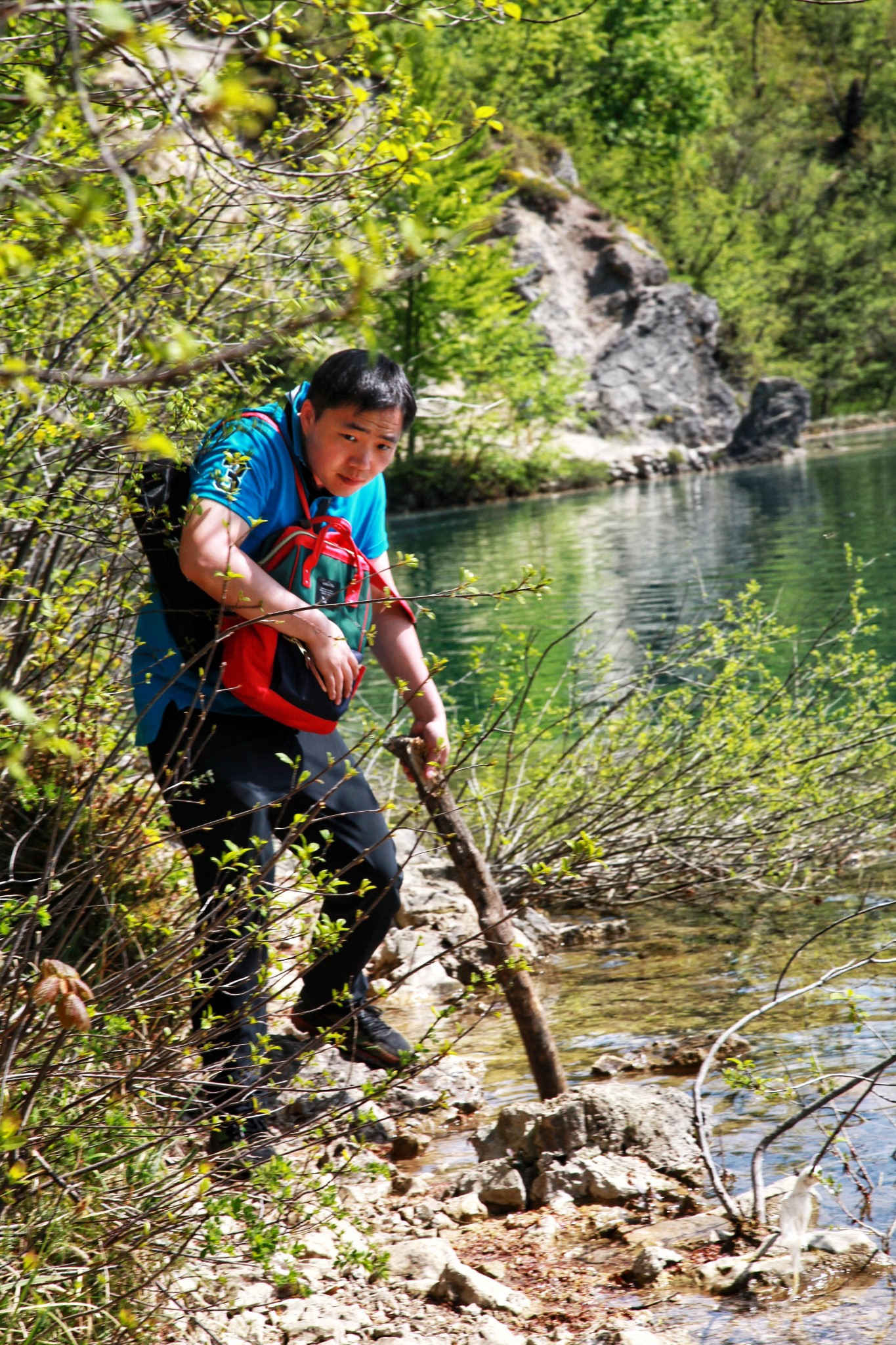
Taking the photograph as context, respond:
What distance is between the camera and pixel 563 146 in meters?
46.2

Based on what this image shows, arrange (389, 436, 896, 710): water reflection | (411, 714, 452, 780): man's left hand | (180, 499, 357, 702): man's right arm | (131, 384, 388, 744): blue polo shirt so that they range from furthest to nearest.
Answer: (389, 436, 896, 710): water reflection
(411, 714, 452, 780): man's left hand
(131, 384, 388, 744): blue polo shirt
(180, 499, 357, 702): man's right arm

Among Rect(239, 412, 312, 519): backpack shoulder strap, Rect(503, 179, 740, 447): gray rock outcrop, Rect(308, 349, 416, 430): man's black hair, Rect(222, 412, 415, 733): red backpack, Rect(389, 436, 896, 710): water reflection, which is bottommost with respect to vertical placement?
Rect(389, 436, 896, 710): water reflection

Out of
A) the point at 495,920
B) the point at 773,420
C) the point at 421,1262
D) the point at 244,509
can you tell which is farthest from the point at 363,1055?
the point at 773,420

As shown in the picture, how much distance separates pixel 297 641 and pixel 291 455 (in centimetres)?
48

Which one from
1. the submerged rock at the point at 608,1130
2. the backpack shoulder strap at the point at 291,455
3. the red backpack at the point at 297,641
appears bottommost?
the submerged rock at the point at 608,1130

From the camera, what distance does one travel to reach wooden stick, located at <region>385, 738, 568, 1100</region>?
12.2 ft

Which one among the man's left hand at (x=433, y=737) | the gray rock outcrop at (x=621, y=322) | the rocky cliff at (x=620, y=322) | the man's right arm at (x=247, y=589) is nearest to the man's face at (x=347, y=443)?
the man's right arm at (x=247, y=589)

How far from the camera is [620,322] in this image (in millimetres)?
44125

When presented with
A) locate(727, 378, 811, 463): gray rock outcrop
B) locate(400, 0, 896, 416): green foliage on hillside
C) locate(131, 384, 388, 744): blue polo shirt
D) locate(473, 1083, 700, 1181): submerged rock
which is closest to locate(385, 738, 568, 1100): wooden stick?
locate(473, 1083, 700, 1181): submerged rock

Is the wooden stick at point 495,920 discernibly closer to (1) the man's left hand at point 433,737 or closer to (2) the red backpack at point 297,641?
(1) the man's left hand at point 433,737

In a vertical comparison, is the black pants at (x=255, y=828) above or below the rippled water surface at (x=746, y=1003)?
above

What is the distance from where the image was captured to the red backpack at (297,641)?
3100 mm

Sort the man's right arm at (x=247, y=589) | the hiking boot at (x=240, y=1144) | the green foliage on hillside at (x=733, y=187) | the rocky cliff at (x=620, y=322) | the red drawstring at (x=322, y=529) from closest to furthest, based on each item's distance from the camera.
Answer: the hiking boot at (x=240, y=1144) < the man's right arm at (x=247, y=589) < the red drawstring at (x=322, y=529) < the rocky cliff at (x=620, y=322) < the green foliage on hillside at (x=733, y=187)

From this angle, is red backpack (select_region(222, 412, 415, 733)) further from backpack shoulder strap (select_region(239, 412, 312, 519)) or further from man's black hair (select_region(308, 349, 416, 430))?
man's black hair (select_region(308, 349, 416, 430))
